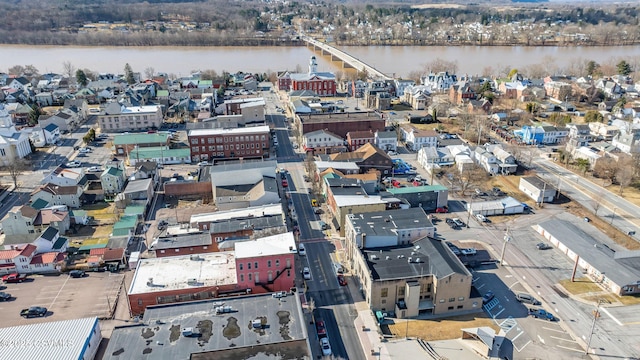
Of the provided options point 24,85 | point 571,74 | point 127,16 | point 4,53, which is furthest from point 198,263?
point 127,16

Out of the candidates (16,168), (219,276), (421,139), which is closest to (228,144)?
(16,168)

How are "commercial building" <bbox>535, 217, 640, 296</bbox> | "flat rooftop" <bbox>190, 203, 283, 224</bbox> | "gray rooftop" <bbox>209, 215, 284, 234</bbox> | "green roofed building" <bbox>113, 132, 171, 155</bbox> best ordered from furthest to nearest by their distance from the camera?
"green roofed building" <bbox>113, 132, 171, 155</bbox>, "flat rooftop" <bbox>190, 203, 283, 224</bbox>, "gray rooftop" <bbox>209, 215, 284, 234</bbox>, "commercial building" <bbox>535, 217, 640, 296</bbox>

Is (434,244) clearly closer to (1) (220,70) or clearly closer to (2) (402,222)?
(2) (402,222)

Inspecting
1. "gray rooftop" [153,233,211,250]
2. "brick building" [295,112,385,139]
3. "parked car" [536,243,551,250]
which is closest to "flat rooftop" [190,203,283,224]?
"gray rooftop" [153,233,211,250]

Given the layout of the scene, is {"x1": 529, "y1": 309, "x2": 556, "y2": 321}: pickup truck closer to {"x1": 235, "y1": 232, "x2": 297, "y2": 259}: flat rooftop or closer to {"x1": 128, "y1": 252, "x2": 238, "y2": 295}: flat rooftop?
{"x1": 235, "y1": 232, "x2": 297, "y2": 259}: flat rooftop

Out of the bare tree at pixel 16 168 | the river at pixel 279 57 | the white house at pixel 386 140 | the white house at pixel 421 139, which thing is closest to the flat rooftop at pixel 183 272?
the bare tree at pixel 16 168

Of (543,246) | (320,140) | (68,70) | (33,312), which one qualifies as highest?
(68,70)

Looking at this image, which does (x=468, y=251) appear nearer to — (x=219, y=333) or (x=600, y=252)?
(x=600, y=252)
